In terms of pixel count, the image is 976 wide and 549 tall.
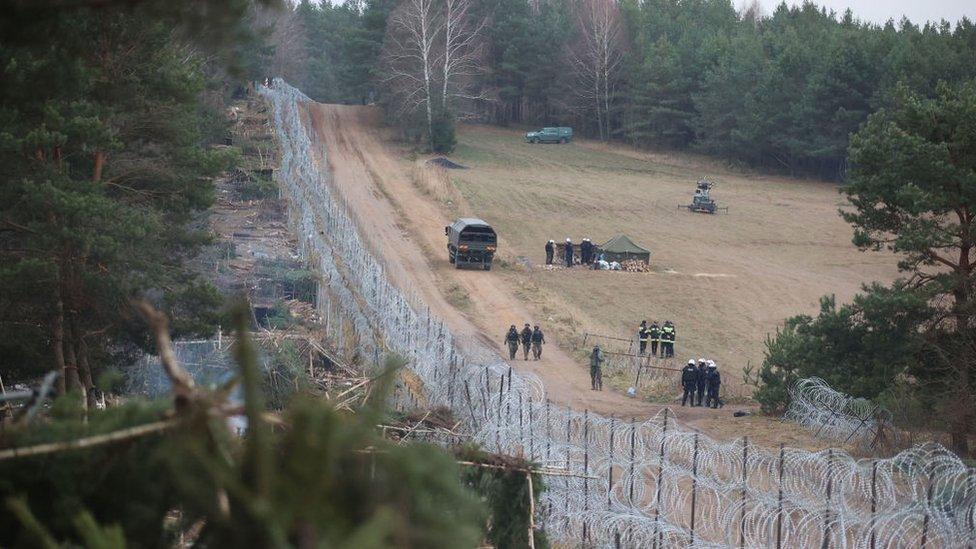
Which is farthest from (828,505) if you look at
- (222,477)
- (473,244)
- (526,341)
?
(473,244)

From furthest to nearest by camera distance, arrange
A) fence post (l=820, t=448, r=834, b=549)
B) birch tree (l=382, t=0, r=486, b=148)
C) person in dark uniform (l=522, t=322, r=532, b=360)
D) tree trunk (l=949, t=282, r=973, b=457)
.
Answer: birch tree (l=382, t=0, r=486, b=148)
person in dark uniform (l=522, t=322, r=532, b=360)
tree trunk (l=949, t=282, r=973, b=457)
fence post (l=820, t=448, r=834, b=549)

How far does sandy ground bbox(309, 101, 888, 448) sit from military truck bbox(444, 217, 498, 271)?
52cm

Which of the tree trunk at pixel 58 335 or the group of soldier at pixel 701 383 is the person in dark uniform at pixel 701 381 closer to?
the group of soldier at pixel 701 383

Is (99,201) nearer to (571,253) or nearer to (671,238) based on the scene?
(571,253)

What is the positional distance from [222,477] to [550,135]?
79.8 m

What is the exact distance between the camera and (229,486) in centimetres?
249

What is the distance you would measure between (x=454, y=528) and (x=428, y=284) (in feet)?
117

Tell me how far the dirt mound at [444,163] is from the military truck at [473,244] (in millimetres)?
23346

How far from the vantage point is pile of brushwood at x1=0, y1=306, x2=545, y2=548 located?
2502 mm

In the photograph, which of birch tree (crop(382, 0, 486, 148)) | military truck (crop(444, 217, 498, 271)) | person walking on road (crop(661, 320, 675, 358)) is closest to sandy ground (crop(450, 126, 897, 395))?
person walking on road (crop(661, 320, 675, 358))

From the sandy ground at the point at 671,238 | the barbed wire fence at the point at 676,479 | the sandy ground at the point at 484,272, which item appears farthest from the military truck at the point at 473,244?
the barbed wire fence at the point at 676,479

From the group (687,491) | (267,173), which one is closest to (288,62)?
(267,173)

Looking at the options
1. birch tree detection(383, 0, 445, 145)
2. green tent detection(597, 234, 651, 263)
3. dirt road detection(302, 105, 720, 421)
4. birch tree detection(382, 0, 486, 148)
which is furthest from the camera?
birch tree detection(382, 0, 486, 148)

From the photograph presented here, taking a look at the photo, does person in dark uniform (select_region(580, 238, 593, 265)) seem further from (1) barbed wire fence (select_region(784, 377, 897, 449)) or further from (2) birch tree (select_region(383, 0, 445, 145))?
(2) birch tree (select_region(383, 0, 445, 145))
